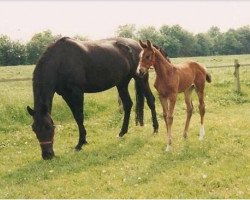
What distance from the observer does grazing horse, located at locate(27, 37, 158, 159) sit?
912 cm

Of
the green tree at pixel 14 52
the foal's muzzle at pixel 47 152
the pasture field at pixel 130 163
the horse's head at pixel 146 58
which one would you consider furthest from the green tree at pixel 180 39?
the foal's muzzle at pixel 47 152

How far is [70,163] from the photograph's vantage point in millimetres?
8812

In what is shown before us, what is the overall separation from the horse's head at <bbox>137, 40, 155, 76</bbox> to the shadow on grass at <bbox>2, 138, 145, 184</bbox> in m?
1.91

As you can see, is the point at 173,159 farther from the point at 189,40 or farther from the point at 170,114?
the point at 189,40

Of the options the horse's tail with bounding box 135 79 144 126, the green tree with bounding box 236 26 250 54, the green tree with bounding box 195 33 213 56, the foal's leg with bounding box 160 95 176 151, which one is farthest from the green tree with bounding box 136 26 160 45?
the foal's leg with bounding box 160 95 176 151

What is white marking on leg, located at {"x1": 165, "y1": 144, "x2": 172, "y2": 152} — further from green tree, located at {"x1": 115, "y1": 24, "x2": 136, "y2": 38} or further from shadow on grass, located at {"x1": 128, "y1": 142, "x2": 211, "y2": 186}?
green tree, located at {"x1": 115, "y1": 24, "x2": 136, "y2": 38}

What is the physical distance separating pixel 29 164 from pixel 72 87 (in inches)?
78.9

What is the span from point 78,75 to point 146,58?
6.07ft

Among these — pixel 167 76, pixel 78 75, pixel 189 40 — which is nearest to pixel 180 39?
pixel 189 40

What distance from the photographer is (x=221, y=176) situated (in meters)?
7.23

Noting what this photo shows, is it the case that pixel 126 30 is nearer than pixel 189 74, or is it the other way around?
pixel 189 74

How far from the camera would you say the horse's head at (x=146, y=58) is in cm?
870

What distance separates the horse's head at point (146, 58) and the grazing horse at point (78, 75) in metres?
1.80

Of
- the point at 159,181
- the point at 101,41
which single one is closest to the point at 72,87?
the point at 101,41
